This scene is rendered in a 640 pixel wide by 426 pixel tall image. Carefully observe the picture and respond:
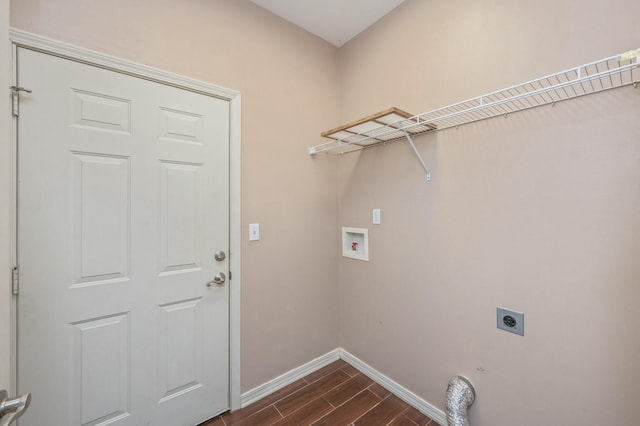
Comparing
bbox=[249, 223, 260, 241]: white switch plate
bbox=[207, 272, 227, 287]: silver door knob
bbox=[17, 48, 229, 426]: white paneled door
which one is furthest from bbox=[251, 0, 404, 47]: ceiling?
bbox=[207, 272, 227, 287]: silver door knob

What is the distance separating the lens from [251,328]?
1.85 metres

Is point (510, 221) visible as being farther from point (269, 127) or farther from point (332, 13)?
point (332, 13)

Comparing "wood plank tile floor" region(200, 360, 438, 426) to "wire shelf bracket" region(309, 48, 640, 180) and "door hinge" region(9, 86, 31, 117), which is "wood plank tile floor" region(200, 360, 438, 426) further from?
"door hinge" region(9, 86, 31, 117)

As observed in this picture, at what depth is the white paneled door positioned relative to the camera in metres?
1.21

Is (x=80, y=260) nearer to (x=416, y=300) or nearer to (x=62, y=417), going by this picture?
(x=62, y=417)

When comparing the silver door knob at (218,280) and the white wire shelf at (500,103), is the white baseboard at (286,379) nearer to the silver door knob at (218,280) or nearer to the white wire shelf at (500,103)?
the silver door knob at (218,280)

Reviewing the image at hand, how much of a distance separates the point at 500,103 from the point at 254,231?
62.3 inches

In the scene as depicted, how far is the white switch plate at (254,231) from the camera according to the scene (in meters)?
1.84

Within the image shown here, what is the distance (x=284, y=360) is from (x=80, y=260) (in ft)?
4.81

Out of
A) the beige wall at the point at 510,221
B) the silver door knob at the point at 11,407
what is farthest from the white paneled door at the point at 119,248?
the beige wall at the point at 510,221

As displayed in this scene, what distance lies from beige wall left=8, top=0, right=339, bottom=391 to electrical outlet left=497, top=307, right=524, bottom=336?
4.13 feet

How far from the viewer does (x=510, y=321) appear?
1370 mm

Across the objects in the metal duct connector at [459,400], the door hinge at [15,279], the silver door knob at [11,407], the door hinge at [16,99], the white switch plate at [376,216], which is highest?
the door hinge at [16,99]

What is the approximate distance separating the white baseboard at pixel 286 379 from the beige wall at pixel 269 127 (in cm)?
5
